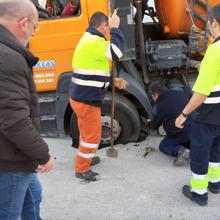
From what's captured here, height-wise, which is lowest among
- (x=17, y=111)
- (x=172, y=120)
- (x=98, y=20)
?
(x=172, y=120)

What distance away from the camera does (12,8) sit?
6.22 ft

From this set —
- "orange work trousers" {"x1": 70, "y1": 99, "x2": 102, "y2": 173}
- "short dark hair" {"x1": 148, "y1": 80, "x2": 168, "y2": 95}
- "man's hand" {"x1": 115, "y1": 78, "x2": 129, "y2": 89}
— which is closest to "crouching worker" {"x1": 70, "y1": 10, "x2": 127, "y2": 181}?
"orange work trousers" {"x1": 70, "y1": 99, "x2": 102, "y2": 173}

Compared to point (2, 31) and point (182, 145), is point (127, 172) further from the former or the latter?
point (2, 31)

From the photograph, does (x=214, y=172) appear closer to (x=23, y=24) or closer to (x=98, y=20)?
(x=98, y=20)

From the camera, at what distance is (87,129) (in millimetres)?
3617

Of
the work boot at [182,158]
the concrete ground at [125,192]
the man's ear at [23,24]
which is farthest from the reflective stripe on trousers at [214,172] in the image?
the man's ear at [23,24]

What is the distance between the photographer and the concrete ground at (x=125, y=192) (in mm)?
3197

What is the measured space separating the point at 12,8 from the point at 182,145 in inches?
105

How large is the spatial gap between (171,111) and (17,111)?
8.32 ft

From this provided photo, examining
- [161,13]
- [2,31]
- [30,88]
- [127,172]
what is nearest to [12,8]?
[2,31]

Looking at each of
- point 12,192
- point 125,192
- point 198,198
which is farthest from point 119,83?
point 12,192

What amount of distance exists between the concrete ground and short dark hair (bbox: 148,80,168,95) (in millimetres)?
691

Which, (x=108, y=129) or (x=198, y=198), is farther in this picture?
(x=108, y=129)

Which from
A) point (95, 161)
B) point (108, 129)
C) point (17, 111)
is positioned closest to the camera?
point (17, 111)
